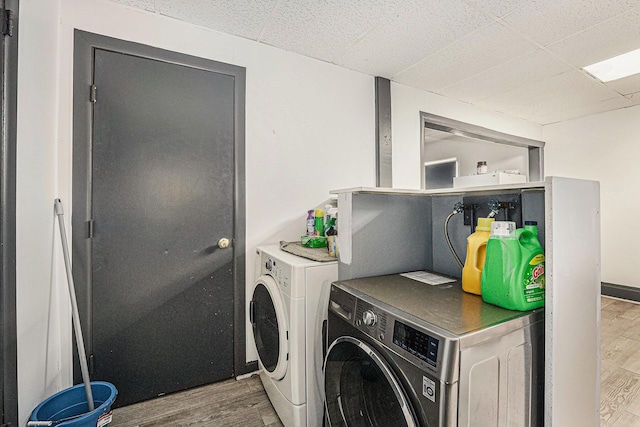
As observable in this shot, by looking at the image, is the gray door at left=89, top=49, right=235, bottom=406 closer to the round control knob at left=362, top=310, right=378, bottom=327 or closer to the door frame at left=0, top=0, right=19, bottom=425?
the door frame at left=0, top=0, right=19, bottom=425

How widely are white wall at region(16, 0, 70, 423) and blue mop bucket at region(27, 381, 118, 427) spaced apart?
7 centimetres

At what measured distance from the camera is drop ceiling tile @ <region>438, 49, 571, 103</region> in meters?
2.47

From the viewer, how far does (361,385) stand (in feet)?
3.85

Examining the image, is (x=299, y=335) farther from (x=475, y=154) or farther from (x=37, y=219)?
(x=475, y=154)

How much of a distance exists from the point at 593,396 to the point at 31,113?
2.73 meters

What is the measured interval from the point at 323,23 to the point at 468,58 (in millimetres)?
1315

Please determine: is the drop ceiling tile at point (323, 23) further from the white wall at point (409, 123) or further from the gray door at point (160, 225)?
the white wall at point (409, 123)

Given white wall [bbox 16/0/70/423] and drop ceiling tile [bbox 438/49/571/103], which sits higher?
drop ceiling tile [bbox 438/49/571/103]

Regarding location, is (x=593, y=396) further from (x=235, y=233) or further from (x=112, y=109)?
(x=112, y=109)

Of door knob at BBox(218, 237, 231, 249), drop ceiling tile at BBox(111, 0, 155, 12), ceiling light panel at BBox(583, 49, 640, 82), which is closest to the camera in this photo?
drop ceiling tile at BBox(111, 0, 155, 12)

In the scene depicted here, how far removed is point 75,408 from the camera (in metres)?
1.40

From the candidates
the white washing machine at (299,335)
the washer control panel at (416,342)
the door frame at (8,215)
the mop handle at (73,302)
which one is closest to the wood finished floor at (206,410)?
the white washing machine at (299,335)

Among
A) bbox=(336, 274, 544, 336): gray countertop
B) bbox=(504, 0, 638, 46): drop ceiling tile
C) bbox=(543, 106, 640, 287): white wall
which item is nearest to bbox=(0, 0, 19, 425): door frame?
bbox=(336, 274, 544, 336): gray countertop

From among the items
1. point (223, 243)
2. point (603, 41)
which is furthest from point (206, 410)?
point (603, 41)
